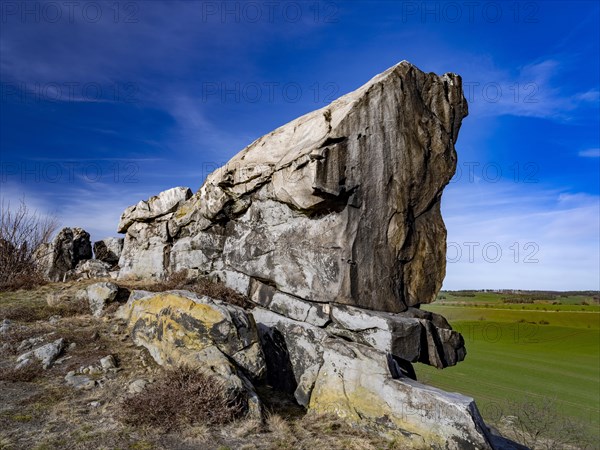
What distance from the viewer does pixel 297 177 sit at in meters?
14.1

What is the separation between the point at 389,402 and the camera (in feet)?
32.4

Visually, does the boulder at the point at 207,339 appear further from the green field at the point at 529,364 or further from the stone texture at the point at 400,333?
the green field at the point at 529,364

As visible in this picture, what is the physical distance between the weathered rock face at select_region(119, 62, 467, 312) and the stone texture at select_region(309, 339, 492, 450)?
105 inches

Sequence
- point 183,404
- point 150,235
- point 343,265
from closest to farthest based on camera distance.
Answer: point 183,404 → point 343,265 → point 150,235

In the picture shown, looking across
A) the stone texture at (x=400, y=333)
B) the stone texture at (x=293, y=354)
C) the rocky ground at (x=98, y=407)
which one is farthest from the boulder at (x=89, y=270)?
the stone texture at (x=400, y=333)

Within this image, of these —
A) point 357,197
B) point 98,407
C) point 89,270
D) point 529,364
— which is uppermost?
point 357,197

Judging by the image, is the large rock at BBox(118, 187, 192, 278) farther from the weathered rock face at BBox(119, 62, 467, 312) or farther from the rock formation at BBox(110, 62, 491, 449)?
the weathered rock face at BBox(119, 62, 467, 312)

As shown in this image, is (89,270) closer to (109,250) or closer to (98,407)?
(109,250)

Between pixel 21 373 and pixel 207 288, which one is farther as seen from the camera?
pixel 207 288

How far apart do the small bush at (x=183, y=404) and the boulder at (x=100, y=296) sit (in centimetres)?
800

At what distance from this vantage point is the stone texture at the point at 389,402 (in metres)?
8.94

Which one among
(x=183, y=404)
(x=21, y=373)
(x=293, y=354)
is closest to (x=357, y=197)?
(x=293, y=354)

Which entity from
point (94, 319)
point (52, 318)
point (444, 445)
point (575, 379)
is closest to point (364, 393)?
point (444, 445)

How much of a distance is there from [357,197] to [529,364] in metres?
45.3
